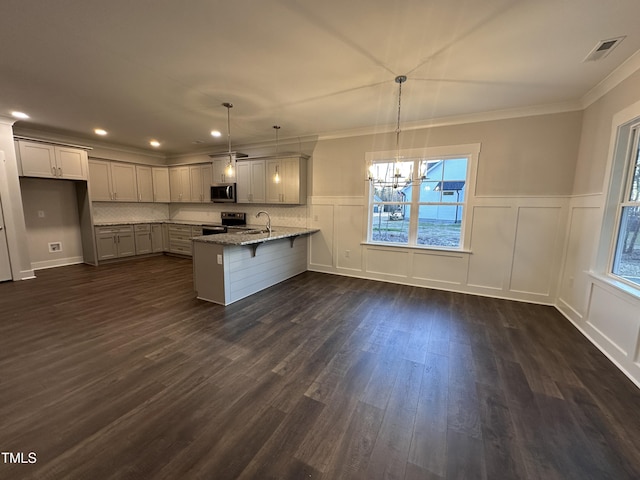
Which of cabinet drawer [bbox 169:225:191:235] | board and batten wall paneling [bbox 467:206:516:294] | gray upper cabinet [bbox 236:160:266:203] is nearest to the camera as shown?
board and batten wall paneling [bbox 467:206:516:294]

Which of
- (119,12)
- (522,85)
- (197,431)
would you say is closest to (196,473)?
(197,431)

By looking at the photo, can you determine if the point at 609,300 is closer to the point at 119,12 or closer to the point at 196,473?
the point at 196,473

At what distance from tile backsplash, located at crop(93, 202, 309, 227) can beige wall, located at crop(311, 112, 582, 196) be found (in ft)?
7.46

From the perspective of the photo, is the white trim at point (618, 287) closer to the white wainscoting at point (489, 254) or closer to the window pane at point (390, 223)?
the white wainscoting at point (489, 254)

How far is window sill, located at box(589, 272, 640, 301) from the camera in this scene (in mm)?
2221

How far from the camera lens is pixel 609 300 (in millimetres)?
2521

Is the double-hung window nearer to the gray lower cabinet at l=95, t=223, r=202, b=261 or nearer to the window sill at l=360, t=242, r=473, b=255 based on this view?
the window sill at l=360, t=242, r=473, b=255

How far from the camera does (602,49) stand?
86.3 inches

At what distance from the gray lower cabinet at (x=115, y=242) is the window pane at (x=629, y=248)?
8.45 m

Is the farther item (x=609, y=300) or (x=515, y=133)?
(x=515, y=133)

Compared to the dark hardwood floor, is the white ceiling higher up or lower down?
higher up

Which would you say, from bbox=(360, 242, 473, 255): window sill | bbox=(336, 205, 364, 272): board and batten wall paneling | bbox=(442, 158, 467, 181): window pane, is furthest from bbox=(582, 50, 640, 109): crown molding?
bbox=(336, 205, 364, 272): board and batten wall paneling

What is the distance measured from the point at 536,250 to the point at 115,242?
8180mm

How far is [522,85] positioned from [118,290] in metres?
6.22
